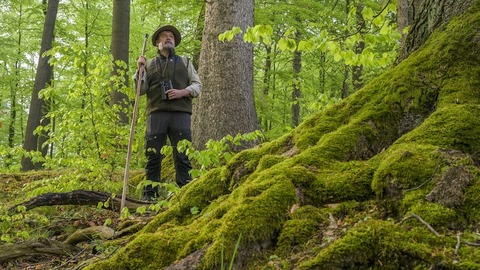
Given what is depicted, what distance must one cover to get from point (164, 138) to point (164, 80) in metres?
0.81

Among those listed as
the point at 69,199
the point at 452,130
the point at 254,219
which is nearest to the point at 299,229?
the point at 254,219

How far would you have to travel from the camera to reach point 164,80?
6.01 metres

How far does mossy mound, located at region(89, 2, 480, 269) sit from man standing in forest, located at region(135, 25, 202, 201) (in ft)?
9.33

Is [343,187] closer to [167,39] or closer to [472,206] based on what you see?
[472,206]

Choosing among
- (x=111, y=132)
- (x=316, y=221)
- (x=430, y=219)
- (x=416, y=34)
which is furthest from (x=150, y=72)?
(x=430, y=219)

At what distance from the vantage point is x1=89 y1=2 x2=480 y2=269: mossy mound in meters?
1.71

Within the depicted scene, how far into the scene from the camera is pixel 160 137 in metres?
5.98

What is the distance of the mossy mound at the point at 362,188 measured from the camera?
171cm

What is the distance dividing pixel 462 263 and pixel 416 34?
2151mm

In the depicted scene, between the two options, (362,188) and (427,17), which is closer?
(362,188)

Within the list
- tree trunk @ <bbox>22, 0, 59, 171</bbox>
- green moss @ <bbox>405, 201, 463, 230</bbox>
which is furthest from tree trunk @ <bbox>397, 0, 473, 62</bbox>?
tree trunk @ <bbox>22, 0, 59, 171</bbox>

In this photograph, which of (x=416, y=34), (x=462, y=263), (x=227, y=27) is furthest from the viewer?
(x=227, y=27)

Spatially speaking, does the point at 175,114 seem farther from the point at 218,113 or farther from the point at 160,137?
the point at 218,113

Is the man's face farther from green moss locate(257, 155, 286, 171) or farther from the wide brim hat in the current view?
green moss locate(257, 155, 286, 171)
